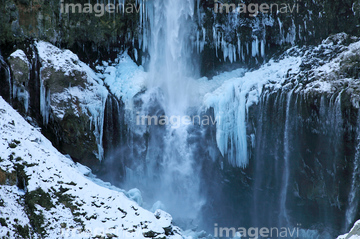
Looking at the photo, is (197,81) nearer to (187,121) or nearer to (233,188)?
(187,121)

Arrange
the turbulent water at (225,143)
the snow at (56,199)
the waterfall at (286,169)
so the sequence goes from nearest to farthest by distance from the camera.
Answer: the snow at (56,199) < the turbulent water at (225,143) < the waterfall at (286,169)

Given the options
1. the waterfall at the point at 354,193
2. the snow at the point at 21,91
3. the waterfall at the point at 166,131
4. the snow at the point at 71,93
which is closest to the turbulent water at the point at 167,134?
the waterfall at the point at 166,131

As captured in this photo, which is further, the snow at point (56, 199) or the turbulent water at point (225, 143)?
the turbulent water at point (225, 143)

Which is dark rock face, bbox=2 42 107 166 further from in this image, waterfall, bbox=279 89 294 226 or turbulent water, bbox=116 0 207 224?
waterfall, bbox=279 89 294 226

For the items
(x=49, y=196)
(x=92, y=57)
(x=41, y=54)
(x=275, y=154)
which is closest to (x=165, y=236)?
(x=49, y=196)

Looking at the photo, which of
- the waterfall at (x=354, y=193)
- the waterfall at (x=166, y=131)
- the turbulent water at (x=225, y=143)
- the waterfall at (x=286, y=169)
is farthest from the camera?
the waterfall at (x=166, y=131)

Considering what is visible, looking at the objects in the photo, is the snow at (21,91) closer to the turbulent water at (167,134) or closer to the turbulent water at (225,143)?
the turbulent water at (225,143)

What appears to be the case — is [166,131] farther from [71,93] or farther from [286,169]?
[286,169]

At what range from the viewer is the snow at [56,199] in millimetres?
8734

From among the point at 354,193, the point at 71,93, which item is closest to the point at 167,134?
Result: the point at 71,93

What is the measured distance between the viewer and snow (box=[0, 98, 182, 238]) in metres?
8.73

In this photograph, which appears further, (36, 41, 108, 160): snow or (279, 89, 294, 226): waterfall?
(36, 41, 108, 160): snow

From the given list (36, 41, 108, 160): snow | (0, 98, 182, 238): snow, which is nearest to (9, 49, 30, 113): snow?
(36, 41, 108, 160): snow

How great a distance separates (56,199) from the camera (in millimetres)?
9227
